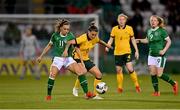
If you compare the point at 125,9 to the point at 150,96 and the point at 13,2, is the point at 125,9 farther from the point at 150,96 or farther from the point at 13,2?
the point at 150,96

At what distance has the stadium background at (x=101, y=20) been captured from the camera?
106ft

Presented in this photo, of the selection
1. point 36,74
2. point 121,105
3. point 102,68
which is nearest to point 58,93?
point 121,105

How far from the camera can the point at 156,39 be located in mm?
18750

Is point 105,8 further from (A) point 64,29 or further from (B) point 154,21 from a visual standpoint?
(A) point 64,29

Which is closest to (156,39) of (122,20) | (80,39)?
(122,20)

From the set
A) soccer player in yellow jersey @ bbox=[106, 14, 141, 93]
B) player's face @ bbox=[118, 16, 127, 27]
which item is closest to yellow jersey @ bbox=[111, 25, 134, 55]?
soccer player in yellow jersey @ bbox=[106, 14, 141, 93]

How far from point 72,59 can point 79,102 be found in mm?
1496

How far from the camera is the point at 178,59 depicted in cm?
3222

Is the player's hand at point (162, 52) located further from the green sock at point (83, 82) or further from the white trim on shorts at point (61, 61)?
the white trim on shorts at point (61, 61)

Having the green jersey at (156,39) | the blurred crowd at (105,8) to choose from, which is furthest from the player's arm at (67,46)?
the blurred crowd at (105,8)

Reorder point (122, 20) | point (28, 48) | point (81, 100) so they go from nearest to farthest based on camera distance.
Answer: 1. point (81, 100)
2. point (122, 20)
3. point (28, 48)

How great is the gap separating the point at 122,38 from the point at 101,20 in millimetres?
13515

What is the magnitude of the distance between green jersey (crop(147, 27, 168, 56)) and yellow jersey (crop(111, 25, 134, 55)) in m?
1.52

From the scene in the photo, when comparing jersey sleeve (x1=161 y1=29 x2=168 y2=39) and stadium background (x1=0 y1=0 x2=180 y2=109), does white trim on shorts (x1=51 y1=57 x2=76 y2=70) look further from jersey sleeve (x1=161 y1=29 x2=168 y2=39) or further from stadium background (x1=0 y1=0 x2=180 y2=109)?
stadium background (x1=0 y1=0 x2=180 y2=109)
